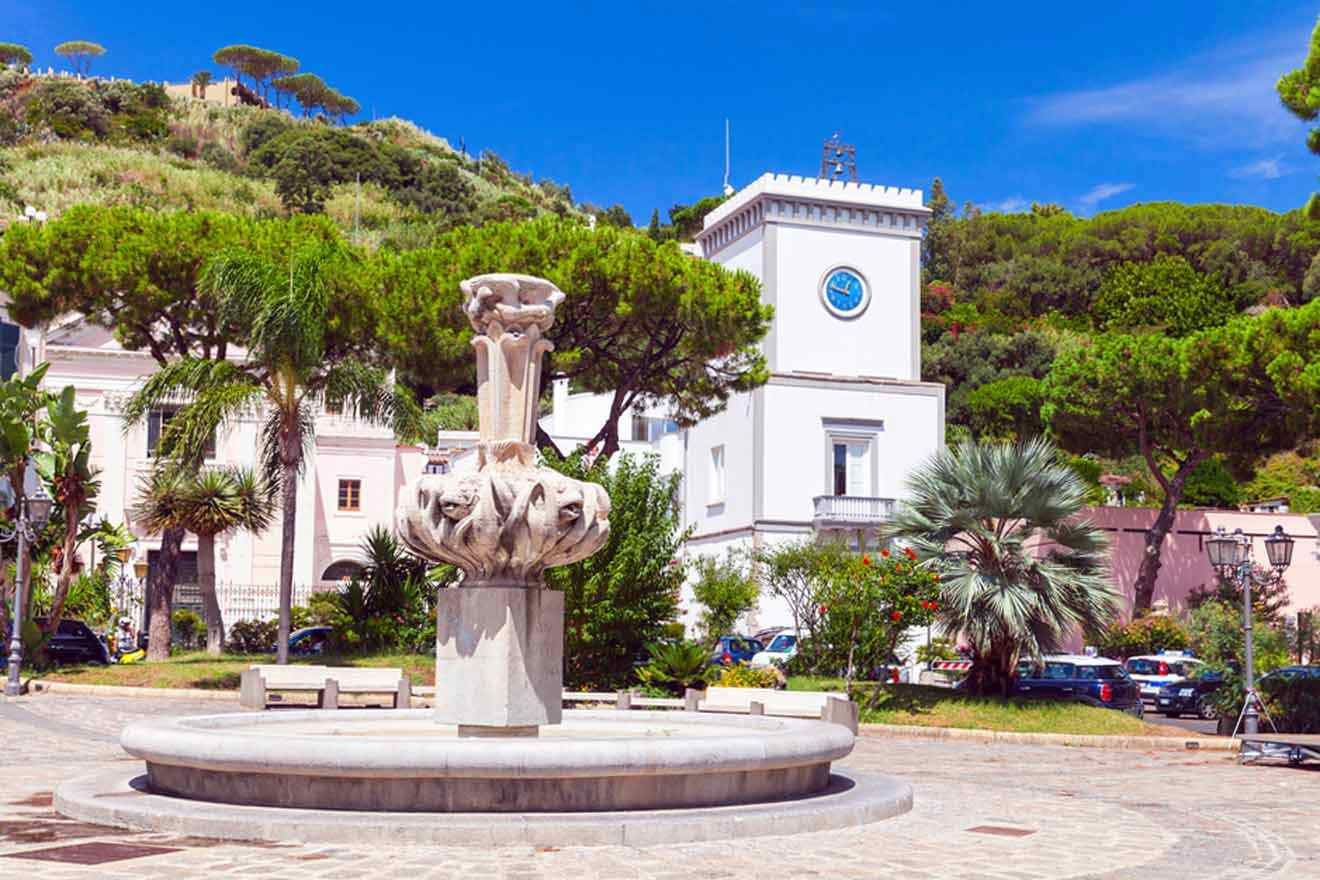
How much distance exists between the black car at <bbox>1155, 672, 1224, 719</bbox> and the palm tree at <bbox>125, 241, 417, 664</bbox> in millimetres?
15301

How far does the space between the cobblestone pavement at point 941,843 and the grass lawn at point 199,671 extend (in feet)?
27.5

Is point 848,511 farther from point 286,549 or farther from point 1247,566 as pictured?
point 1247,566

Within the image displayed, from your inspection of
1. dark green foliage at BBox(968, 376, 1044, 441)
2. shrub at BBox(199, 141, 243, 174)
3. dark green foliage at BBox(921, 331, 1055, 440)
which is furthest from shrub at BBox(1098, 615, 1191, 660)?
shrub at BBox(199, 141, 243, 174)

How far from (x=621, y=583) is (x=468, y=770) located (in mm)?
14819

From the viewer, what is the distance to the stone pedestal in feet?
34.9

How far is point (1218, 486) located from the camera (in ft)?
A: 169

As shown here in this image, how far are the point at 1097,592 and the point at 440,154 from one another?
4428 inches

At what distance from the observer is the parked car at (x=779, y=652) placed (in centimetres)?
2881

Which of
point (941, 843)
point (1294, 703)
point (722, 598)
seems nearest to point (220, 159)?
point (722, 598)

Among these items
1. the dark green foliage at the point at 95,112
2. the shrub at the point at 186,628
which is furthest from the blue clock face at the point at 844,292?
the dark green foliage at the point at 95,112

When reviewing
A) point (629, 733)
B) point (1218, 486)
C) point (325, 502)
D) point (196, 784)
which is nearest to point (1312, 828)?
point (629, 733)

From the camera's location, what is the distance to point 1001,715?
2061cm

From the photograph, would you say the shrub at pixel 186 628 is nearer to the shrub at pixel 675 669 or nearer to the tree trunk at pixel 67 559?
the tree trunk at pixel 67 559

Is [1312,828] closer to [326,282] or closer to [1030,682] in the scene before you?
[1030,682]
